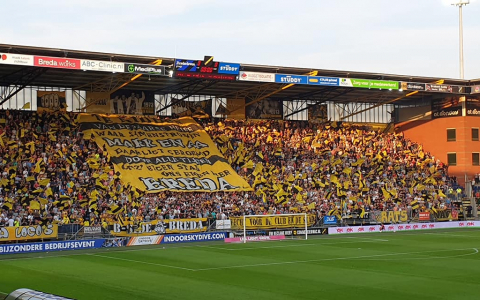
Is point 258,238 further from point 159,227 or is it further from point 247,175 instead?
point 247,175

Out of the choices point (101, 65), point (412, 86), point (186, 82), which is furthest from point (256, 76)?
point (412, 86)

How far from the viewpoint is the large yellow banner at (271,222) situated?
142 feet

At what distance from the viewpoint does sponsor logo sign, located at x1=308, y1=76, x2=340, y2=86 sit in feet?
177

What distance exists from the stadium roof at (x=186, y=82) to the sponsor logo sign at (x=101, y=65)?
2.75ft

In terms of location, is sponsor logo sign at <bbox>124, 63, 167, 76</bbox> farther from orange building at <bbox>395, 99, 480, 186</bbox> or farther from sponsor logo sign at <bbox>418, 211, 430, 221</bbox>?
orange building at <bbox>395, 99, 480, 186</bbox>

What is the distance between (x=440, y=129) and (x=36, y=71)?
123 ft

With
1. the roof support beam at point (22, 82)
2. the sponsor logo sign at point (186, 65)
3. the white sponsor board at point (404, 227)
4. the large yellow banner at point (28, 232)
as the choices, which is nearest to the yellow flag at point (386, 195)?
the white sponsor board at point (404, 227)

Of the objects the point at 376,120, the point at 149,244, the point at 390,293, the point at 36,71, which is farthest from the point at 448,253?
the point at 376,120

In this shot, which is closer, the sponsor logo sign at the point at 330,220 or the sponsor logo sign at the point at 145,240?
the sponsor logo sign at the point at 145,240

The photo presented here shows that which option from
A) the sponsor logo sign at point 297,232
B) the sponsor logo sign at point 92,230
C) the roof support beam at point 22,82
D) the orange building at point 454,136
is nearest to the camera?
the sponsor logo sign at point 92,230

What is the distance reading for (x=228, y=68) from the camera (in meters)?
49.3

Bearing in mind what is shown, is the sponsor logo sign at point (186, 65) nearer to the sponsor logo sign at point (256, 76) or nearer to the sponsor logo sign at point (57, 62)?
the sponsor logo sign at point (256, 76)

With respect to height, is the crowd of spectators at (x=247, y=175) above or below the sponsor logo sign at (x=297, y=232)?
above

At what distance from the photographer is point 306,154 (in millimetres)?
57938
